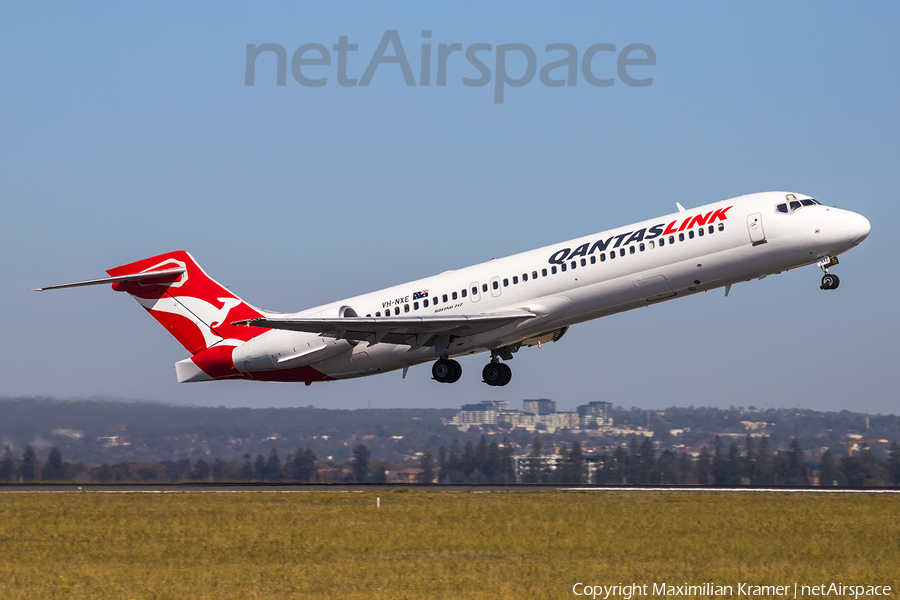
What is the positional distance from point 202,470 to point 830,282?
1534 inches

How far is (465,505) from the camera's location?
28938 millimetres

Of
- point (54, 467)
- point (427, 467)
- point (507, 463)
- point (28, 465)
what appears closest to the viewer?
point (28, 465)

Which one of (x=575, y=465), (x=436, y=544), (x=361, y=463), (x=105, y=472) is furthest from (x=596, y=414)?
(x=436, y=544)

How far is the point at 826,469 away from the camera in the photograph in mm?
81625

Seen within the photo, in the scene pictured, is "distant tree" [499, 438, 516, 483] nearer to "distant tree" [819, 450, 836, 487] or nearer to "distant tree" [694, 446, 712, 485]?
"distant tree" [694, 446, 712, 485]

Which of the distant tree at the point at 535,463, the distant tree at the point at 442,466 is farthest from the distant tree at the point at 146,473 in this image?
the distant tree at the point at 535,463

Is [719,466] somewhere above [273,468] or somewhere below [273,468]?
below

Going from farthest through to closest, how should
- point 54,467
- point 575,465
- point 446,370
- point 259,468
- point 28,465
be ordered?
point 575,465
point 259,468
point 54,467
point 28,465
point 446,370

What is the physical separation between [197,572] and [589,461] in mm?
74757

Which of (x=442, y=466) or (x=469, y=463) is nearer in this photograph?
(x=442, y=466)

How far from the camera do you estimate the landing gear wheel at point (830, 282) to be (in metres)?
29.5

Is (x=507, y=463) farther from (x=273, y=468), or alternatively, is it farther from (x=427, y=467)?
(x=273, y=468)

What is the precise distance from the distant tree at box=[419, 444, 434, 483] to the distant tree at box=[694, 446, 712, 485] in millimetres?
22911

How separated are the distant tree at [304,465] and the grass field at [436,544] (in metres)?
36.8
